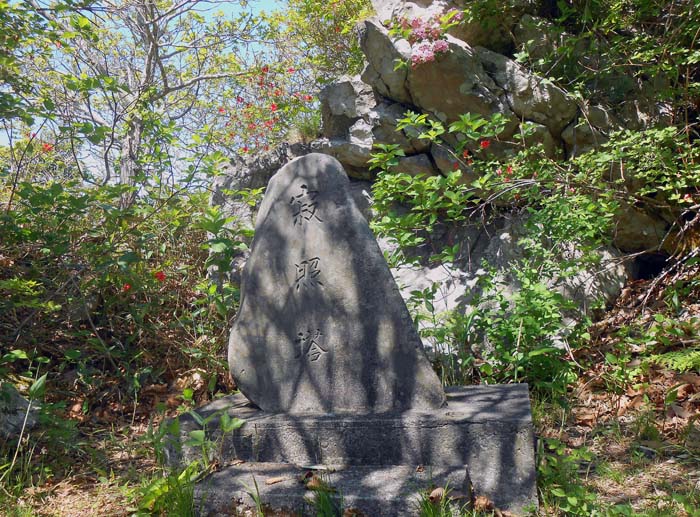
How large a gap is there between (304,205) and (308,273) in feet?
1.24

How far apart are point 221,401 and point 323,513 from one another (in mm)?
1383

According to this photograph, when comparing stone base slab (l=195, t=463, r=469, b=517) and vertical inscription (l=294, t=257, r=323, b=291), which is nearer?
stone base slab (l=195, t=463, r=469, b=517)

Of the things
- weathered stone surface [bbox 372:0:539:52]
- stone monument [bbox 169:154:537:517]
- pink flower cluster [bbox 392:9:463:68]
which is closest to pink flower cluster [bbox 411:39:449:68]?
pink flower cluster [bbox 392:9:463:68]

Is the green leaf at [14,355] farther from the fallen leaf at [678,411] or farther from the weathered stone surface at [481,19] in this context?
the weathered stone surface at [481,19]

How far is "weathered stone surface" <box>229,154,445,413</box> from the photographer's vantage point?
2.69m

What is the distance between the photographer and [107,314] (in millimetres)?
4543

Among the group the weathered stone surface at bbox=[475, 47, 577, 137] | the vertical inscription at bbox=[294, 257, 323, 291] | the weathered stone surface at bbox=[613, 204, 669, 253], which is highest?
the weathered stone surface at bbox=[475, 47, 577, 137]

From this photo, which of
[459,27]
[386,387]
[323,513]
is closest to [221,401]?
[386,387]

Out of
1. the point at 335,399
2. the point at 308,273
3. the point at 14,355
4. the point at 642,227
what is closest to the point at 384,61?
the point at 642,227

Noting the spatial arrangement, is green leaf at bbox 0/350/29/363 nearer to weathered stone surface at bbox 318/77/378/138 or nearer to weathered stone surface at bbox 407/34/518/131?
weathered stone surface at bbox 318/77/378/138

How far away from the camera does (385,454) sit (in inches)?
98.5

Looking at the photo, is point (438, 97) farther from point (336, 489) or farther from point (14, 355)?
point (14, 355)

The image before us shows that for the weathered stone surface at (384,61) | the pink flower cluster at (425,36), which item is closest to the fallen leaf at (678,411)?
the pink flower cluster at (425,36)

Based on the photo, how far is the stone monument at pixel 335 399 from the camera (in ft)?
7.63
